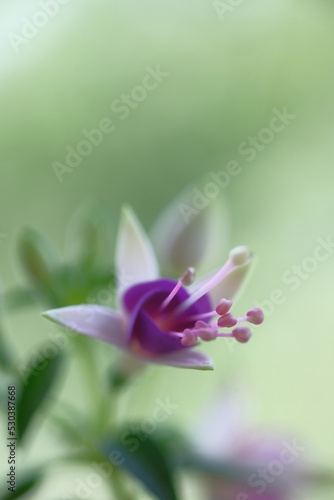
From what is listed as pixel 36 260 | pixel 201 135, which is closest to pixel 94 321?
pixel 36 260

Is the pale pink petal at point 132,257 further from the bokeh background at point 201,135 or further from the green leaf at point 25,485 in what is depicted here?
the bokeh background at point 201,135

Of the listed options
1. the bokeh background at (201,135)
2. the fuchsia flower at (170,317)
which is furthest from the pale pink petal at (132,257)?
the bokeh background at (201,135)

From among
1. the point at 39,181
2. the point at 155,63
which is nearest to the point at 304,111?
the point at 155,63

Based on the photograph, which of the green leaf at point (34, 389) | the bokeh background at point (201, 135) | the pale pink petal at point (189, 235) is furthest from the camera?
the bokeh background at point (201, 135)

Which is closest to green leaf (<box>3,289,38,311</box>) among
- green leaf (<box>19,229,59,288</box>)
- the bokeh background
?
green leaf (<box>19,229,59,288</box>)

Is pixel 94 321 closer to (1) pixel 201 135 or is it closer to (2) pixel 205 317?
(2) pixel 205 317

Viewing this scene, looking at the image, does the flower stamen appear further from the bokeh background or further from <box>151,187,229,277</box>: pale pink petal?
the bokeh background
